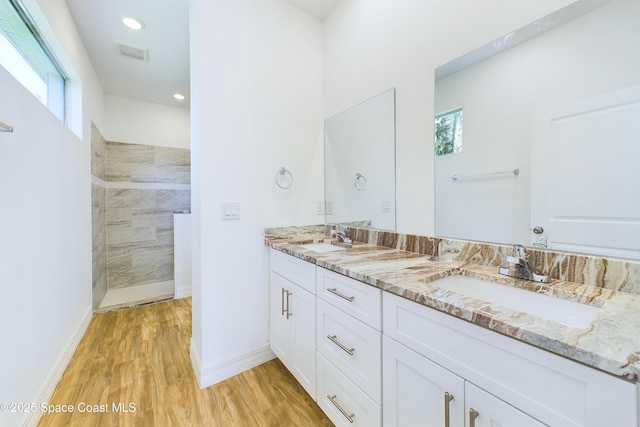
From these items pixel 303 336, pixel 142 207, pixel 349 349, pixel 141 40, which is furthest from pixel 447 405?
pixel 142 207

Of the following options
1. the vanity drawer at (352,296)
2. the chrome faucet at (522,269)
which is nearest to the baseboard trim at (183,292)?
the vanity drawer at (352,296)

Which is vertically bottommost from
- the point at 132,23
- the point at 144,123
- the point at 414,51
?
the point at 414,51

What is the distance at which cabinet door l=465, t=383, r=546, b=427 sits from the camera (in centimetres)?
62

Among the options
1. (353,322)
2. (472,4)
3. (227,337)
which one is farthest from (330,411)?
(472,4)

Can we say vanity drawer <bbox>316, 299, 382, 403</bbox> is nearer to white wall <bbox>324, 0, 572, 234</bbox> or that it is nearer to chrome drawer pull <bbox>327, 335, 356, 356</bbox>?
chrome drawer pull <bbox>327, 335, 356, 356</bbox>

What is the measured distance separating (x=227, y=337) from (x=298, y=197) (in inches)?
44.0

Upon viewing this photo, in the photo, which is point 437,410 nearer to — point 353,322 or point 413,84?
point 353,322

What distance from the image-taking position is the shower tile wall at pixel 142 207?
348cm

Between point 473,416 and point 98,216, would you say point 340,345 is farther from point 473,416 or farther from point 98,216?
point 98,216

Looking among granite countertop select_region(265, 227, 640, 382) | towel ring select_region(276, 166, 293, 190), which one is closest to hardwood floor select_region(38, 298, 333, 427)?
granite countertop select_region(265, 227, 640, 382)

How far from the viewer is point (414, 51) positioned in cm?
150

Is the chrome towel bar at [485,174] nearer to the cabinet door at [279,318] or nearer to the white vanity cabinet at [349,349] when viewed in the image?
the white vanity cabinet at [349,349]

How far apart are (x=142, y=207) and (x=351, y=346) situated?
→ 3692 mm

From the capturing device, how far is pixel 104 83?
3193 mm
